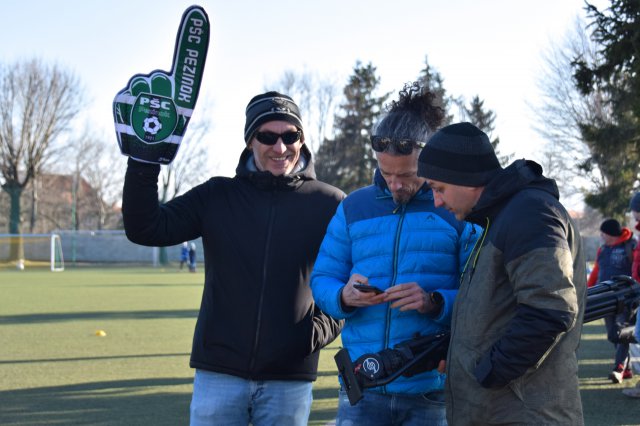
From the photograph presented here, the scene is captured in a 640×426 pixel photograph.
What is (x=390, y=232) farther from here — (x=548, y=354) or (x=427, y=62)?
(x=427, y=62)

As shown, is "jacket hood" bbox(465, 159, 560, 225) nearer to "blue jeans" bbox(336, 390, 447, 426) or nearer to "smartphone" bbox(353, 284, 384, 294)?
"smartphone" bbox(353, 284, 384, 294)

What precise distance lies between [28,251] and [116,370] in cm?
4930

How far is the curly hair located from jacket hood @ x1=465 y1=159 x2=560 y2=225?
51 cm

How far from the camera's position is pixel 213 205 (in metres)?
3.70

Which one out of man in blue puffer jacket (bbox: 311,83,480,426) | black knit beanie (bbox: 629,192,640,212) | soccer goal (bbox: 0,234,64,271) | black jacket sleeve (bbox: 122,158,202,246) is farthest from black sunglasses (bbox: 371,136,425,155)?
soccer goal (bbox: 0,234,64,271)

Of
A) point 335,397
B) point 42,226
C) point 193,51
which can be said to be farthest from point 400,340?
point 42,226

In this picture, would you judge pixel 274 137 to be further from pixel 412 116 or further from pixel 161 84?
pixel 412 116

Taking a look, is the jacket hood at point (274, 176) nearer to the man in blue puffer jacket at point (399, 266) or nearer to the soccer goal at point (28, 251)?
the man in blue puffer jacket at point (399, 266)

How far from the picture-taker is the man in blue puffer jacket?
318cm

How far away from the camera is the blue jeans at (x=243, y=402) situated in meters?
3.44

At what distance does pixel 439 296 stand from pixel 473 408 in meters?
0.50

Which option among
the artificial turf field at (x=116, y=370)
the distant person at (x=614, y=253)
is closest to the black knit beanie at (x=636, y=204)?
the distant person at (x=614, y=253)

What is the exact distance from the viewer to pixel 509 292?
2707mm

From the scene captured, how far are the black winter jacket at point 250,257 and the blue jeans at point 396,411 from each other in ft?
1.55
